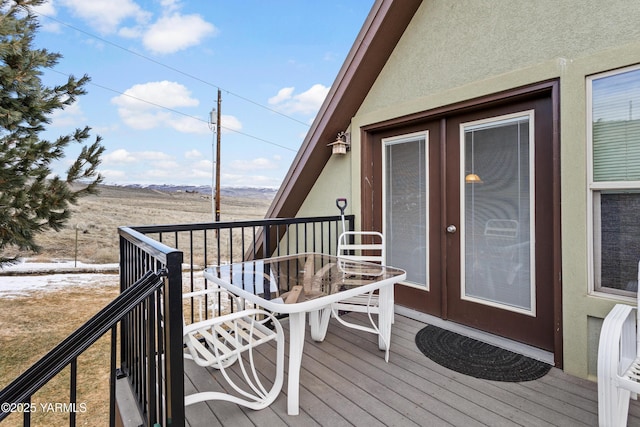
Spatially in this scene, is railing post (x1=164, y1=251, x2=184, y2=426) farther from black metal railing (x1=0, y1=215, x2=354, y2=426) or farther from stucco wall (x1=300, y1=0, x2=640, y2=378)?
stucco wall (x1=300, y1=0, x2=640, y2=378)

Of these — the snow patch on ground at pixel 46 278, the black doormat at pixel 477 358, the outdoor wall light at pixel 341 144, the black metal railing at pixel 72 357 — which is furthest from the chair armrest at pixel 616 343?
the snow patch on ground at pixel 46 278

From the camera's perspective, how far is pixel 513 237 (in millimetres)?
2559

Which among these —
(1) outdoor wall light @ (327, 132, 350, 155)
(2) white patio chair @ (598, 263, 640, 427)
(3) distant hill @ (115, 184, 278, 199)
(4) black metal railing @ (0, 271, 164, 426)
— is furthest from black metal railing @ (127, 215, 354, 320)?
(3) distant hill @ (115, 184, 278, 199)

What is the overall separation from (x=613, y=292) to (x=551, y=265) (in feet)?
1.22

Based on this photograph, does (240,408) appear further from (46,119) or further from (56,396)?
(46,119)

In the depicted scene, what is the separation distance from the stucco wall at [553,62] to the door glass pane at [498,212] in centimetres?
32

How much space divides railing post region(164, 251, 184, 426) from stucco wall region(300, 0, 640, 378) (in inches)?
93.4

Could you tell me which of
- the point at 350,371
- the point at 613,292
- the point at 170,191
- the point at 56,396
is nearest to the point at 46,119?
the point at 56,396

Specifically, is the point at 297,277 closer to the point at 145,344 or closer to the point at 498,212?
the point at 145,344

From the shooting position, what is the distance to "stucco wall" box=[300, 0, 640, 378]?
2010 mm

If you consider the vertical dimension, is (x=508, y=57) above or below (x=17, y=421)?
above

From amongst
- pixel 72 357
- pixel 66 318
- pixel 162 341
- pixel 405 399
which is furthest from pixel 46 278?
pixel 405 399

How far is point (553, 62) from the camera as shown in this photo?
2189 millimetres

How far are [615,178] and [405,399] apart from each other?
187cm
